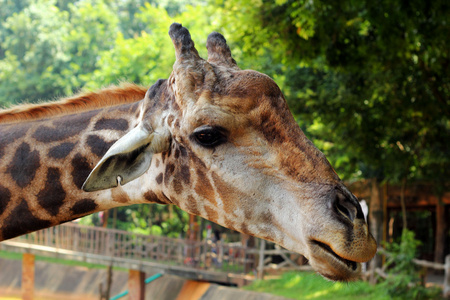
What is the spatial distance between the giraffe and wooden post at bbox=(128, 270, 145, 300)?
48.9 feet

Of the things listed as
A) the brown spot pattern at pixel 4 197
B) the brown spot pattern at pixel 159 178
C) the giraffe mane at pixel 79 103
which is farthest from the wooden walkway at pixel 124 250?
the brown spot pattern at pixel 159 178

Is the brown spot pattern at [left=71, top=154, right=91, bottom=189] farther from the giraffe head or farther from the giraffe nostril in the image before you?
the giraffe nostril

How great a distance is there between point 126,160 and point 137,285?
51.9 ft

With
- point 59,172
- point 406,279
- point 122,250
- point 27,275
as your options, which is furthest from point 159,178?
point 27,275

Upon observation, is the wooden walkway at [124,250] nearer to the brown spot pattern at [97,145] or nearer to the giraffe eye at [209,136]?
the brown spot pattern at [97,145]

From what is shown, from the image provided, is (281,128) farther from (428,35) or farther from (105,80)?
(105,80)

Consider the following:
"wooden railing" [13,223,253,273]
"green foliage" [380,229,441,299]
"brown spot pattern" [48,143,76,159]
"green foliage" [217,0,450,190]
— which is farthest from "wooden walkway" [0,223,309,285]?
"brown spot pattern" [48,143,76,159]

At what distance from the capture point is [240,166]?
2.62m

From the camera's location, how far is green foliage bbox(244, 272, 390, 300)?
15.9m

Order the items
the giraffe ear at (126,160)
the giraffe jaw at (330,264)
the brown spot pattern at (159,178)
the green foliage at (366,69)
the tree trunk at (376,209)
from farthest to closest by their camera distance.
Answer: the tree trunk at (376,209), the green foliage at (366,69), the brown spot pattern at (159,178), the giraffe ear at (126,160), the giraffe jaw at (330,264)

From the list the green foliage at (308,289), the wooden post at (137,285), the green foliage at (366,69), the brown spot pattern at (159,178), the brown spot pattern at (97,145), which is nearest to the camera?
the brown spot pattern at (159,178)

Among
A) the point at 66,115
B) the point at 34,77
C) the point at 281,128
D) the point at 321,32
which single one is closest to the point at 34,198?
the point at 66,115

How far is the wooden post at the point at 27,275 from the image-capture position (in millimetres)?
19281

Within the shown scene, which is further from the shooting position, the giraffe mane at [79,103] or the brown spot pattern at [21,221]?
the giraffe mane at [79,103]
